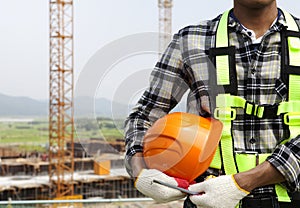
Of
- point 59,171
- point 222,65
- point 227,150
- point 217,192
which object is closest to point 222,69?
point 222,65

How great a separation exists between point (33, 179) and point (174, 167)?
3508 cm

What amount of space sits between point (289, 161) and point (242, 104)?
8.3 inches

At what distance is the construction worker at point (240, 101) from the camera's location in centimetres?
137

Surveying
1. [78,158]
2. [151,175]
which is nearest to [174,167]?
[151,175]

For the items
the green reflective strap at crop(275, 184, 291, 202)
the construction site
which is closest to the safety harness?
the green reflective strap at crop(275, 184, 291, 202)

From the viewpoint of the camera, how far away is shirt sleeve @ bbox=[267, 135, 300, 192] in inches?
53.5

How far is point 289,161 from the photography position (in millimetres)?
1358

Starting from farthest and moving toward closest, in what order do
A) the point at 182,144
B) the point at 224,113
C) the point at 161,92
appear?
the point at 161,92
the point at 224,113
the point at 182,144

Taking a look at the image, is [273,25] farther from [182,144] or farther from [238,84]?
[182,144]

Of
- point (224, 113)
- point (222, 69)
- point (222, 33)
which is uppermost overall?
point (222, 33)

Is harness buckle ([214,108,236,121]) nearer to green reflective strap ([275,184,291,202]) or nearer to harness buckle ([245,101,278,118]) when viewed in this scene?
harness buckle ([245,101,278,118])

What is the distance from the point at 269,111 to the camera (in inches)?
56.9

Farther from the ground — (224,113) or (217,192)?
(224,113)

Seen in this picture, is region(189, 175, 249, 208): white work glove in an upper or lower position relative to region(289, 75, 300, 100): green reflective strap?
lower
